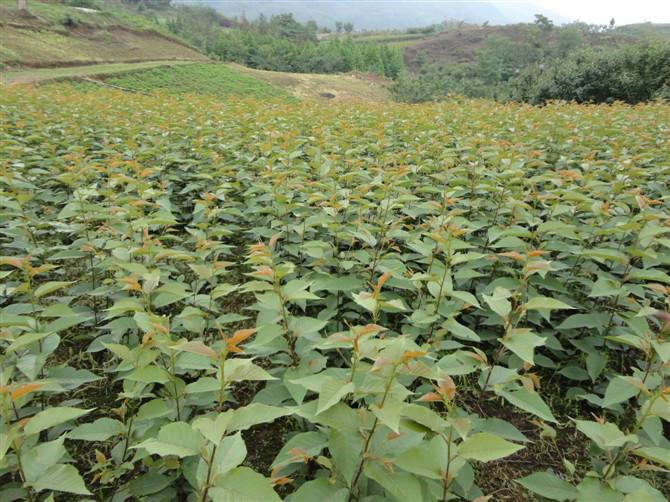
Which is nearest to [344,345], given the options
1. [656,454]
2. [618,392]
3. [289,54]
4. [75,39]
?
[656,454]

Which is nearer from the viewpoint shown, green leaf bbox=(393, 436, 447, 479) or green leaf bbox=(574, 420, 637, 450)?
green leaf bbox=(393, 436, 447, 479)

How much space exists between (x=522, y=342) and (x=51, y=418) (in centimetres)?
158

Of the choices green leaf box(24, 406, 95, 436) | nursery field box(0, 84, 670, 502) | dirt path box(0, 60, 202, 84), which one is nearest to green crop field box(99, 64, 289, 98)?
dirt path box(0, 60, 202, 84)

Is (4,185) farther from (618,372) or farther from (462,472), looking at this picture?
(618,372)

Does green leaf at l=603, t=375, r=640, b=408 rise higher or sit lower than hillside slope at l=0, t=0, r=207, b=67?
lower

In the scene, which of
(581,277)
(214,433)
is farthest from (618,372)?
(214,433)

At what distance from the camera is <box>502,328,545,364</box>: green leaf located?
1495 millimetres

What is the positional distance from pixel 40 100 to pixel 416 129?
6.77 metres

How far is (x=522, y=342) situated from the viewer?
61.0 inches

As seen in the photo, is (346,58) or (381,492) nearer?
(381,492)

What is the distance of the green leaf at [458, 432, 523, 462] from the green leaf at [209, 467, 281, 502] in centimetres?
54

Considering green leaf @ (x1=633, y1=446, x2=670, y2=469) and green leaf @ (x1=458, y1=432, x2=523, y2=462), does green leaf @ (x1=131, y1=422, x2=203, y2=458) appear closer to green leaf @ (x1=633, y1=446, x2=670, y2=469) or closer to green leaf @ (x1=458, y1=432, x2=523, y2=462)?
green leaf @ (x1=458, y1=432, x2=523, y2=462)

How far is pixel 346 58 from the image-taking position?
52281 mm

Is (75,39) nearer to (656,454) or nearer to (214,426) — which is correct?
(214,426)
